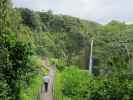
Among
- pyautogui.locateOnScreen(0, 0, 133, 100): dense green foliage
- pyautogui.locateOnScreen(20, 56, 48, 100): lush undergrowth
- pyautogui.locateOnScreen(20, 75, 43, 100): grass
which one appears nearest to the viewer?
pyautogui.locateOnScreen(0, 0, 133, 100): dense green foliage

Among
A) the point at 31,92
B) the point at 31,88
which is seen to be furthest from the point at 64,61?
the point at 31,92

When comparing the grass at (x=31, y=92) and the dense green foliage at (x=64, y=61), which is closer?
the dense green foliage at (x=64, y=61)

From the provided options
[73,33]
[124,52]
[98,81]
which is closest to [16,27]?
[124,52]

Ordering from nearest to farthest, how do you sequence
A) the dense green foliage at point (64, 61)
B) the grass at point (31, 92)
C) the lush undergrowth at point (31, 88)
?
the dense green foliage at point (64, 61)
the lush undergrowth at point (31, 88)
the grass at point (31, 92)

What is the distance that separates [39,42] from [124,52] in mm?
23240

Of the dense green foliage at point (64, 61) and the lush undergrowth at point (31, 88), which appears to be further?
the lush undergrowth at point (31, 88)

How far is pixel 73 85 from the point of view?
854 inches

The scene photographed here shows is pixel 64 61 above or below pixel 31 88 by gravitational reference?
below

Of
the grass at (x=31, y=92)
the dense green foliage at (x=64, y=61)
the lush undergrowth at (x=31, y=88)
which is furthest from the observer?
the grass at (x=31, y=92)

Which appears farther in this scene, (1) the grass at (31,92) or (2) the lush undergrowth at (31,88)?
(1) the grass at (31,92)

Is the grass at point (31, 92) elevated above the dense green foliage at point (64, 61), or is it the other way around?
the dense green foliage at point (64, 61)

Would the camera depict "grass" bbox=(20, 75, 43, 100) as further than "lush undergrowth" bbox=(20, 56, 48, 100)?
Yes

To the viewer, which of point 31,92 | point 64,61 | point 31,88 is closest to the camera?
point 31,92

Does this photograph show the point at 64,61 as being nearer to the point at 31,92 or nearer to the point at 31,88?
the point at 31,88
